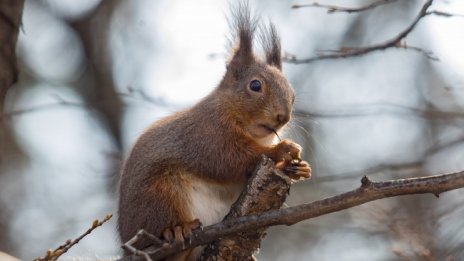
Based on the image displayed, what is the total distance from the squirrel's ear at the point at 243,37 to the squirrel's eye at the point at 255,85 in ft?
0.82

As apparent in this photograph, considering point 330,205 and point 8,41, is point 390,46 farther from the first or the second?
point 8,41

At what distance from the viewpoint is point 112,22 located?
9.12 metres

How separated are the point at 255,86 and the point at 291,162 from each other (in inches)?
34.7

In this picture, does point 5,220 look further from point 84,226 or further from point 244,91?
point 244,91

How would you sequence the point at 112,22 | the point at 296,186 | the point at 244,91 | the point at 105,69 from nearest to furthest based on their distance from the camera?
1. the point at 244,91
2. the point at 296,186
3. the point at 105,69
4. the point at 112,22

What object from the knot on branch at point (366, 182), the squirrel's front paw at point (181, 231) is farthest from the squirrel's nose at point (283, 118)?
the knot on branch at point (366, 182)

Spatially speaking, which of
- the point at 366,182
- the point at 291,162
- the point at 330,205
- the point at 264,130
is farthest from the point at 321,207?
the point at 264,130

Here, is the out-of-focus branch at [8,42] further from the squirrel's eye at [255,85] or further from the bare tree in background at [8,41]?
the squirrel's eye at [255,85]

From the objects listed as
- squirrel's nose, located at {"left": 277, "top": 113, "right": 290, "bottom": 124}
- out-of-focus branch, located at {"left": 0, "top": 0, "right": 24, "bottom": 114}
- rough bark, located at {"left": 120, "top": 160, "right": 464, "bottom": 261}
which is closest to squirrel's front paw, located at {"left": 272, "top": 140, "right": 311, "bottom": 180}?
squirrel's nose, located at {"left": 277, "top": 113, "right": 290, "bottom": 124}

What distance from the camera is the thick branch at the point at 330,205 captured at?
114 inches

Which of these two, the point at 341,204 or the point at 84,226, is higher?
the point at 341,204

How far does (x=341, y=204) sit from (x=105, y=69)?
5844 millimetres

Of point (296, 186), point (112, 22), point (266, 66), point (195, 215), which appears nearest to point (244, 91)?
point (266, 66)

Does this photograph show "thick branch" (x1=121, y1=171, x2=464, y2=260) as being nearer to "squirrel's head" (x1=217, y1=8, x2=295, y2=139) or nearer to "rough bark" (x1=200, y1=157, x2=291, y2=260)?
"rough bark" (x1=200, y1=157, x2=291, y2=260)
